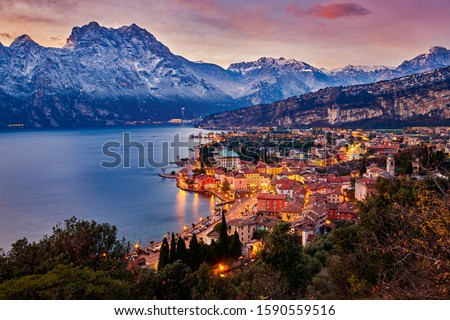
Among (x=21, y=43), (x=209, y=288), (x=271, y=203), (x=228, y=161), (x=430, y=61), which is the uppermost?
(x=21, y=43)

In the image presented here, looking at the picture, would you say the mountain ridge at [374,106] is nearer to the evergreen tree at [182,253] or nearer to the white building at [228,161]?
the white building at [228,161]

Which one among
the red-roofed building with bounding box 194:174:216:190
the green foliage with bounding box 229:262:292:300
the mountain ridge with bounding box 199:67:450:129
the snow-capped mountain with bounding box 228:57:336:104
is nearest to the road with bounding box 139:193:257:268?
the red-roofed building with bounding box 194:174:216:190

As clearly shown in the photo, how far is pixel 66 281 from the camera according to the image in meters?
1.85

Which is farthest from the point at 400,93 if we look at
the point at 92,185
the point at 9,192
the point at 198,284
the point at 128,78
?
the point at 128,78

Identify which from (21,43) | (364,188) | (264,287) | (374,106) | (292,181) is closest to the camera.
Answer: (264,287)

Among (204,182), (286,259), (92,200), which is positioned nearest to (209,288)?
(286,259)

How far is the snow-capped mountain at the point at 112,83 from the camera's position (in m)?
56.0

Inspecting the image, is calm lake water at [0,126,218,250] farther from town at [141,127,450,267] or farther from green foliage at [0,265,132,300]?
green foliage at [0,265,132,300]

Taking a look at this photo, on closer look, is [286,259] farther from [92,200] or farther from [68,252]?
[92,200]

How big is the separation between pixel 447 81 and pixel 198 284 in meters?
32.4

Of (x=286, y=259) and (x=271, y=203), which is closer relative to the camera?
(x=286, y=259)

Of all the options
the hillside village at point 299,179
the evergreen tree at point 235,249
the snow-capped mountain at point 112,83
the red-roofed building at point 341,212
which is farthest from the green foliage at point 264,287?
the snow-capped mountain at point 112,83

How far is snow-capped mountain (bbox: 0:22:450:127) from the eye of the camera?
56.0 metres

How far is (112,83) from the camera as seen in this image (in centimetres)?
7194
